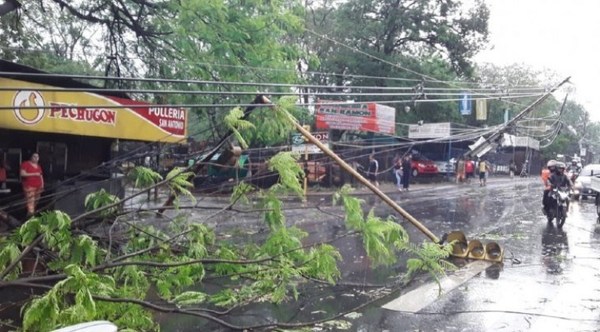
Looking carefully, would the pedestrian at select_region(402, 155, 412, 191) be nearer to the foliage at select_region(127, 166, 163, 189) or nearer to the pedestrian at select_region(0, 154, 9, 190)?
the pedestrian at select_region(0, 154, 9, 190)

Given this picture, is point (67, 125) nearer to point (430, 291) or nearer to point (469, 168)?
point (430, 291)

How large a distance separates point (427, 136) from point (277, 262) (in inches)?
1114

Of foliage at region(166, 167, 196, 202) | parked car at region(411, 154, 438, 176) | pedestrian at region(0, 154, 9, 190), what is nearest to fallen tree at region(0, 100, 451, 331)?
foliage at region(166, 167, 196, 202)

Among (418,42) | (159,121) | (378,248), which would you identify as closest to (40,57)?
(159,121)

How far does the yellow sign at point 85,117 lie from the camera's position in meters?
10.2

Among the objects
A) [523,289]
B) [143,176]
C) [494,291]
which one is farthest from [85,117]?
[523,289]

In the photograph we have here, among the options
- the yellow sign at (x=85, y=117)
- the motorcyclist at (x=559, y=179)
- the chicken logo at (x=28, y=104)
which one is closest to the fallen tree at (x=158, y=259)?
the yellow sign at (x=85, y=117)

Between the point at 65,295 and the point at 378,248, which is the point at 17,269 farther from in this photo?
the point at 378,248

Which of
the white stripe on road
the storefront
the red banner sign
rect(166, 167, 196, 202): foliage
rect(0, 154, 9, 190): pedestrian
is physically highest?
the red banner sign

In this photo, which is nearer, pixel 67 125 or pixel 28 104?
pixel 28 104

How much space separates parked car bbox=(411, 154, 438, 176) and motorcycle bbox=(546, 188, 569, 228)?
21220 millimetres

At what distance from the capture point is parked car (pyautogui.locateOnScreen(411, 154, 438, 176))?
36.4 m

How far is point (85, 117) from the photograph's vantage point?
11.5 meters

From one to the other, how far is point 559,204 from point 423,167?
2170 cm
